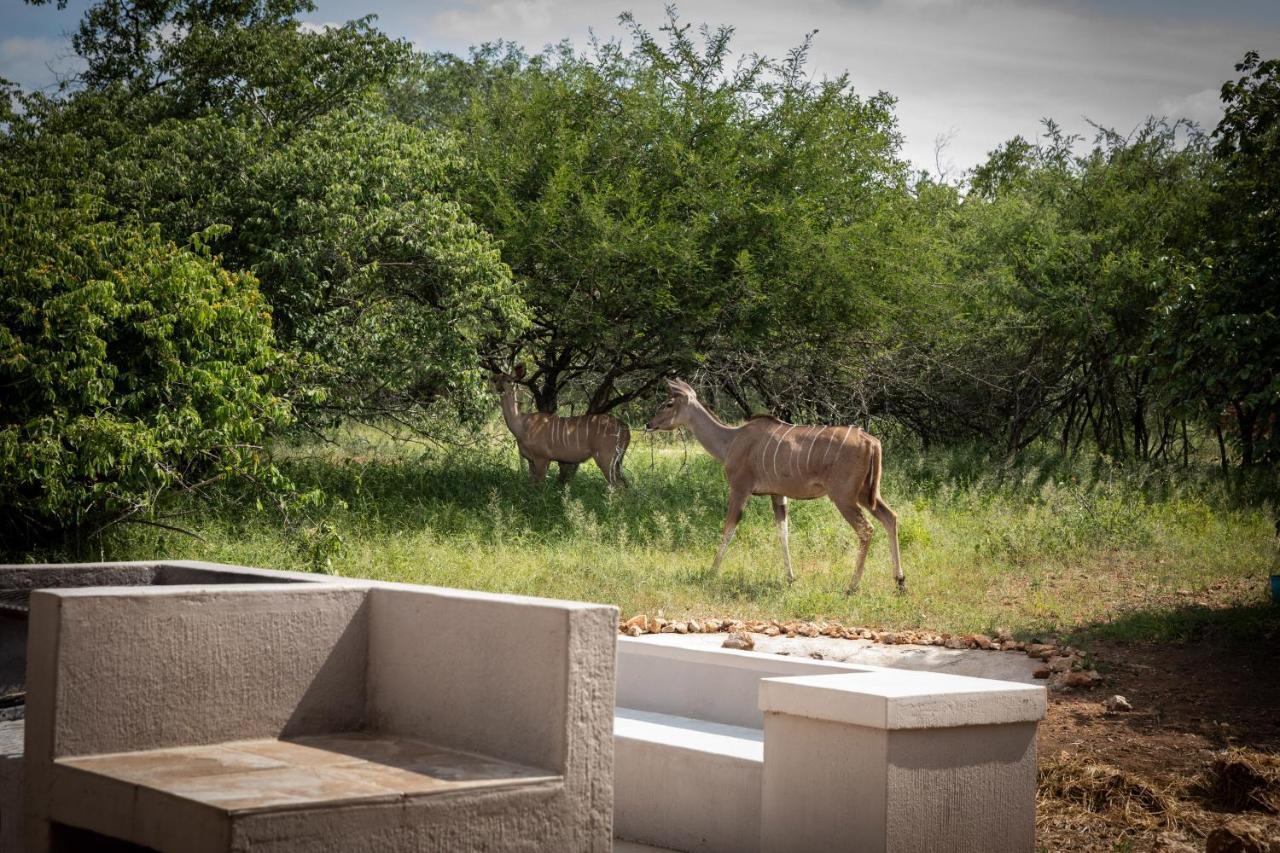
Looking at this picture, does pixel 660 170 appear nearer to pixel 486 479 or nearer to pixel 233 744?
pixel 486 479

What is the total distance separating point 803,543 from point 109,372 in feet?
23.4

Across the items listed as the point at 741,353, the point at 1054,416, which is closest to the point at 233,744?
the point at 741,353

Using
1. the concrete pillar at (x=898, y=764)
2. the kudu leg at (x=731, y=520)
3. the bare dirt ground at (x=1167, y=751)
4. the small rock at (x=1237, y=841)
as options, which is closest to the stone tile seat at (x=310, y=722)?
the concrete pillar at (x=898, y=764)

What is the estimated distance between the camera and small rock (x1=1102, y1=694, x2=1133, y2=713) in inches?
312

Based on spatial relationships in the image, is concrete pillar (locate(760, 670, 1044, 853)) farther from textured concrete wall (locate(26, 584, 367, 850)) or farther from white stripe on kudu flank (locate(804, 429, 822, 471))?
white stripe on kudu flank (locate(804, 429, 822, 471))

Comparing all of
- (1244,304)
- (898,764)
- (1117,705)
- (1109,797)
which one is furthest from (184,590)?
(1244,304)

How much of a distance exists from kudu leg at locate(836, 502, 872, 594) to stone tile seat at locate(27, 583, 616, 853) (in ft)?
24.8

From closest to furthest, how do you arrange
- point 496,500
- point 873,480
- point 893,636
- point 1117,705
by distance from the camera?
point 1117,705
point 893,636
point 873,480
point 496,500

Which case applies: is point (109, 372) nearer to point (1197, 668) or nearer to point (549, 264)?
point (549, 264)

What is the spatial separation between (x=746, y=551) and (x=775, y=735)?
8912mm

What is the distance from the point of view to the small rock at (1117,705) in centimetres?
793

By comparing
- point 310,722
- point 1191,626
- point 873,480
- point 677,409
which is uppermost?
point 677,409

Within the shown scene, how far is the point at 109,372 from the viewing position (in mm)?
10195

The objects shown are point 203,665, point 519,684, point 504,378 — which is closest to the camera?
point 519,684
